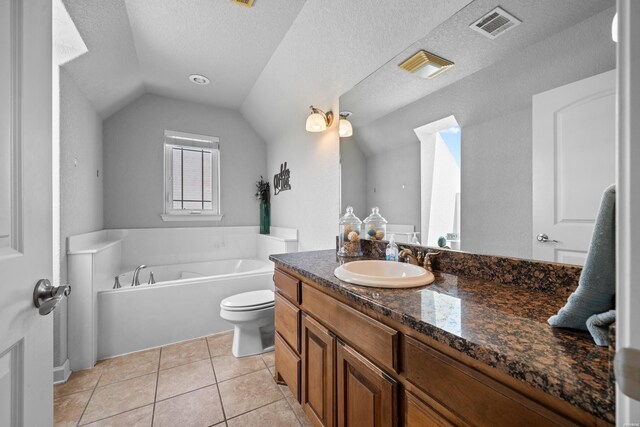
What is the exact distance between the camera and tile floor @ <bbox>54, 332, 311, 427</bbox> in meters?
1.50

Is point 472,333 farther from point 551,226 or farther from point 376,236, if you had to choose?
point 376,236

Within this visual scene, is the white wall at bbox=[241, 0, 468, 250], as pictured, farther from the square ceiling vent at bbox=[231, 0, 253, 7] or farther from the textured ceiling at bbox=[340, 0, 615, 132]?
the square ceiling vent at bbox=[231, 0, 253, 7]

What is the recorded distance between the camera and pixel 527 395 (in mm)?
517

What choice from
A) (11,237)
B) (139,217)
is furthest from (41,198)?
(139,217)

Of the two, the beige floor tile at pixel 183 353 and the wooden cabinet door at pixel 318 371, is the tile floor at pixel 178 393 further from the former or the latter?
the wooden cabinet door at pixel 318 371

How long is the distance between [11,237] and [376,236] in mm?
1626

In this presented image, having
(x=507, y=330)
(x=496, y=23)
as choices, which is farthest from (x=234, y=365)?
(x=496, y=23)

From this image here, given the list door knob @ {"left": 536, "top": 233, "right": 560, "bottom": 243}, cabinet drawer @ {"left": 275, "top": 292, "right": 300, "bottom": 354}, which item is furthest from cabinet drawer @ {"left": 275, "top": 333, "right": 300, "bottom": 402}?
door knob @ {"left": 536, "top": 233, "right": 560, "bottom": 243}

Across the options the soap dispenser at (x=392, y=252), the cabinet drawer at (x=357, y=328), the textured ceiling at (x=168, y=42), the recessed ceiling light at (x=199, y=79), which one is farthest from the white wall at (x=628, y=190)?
the recessed ceiling light at (x=199, y=79)

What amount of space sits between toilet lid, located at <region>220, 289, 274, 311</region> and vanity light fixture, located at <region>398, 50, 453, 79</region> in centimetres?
192

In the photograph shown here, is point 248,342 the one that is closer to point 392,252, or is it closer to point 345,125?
point 392,252

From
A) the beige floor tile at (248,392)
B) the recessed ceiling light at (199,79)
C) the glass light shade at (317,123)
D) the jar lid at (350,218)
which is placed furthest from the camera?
the recessed ceiling light at (199,79)

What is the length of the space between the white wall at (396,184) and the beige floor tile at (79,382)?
222 cm

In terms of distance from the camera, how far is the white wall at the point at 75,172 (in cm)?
189
